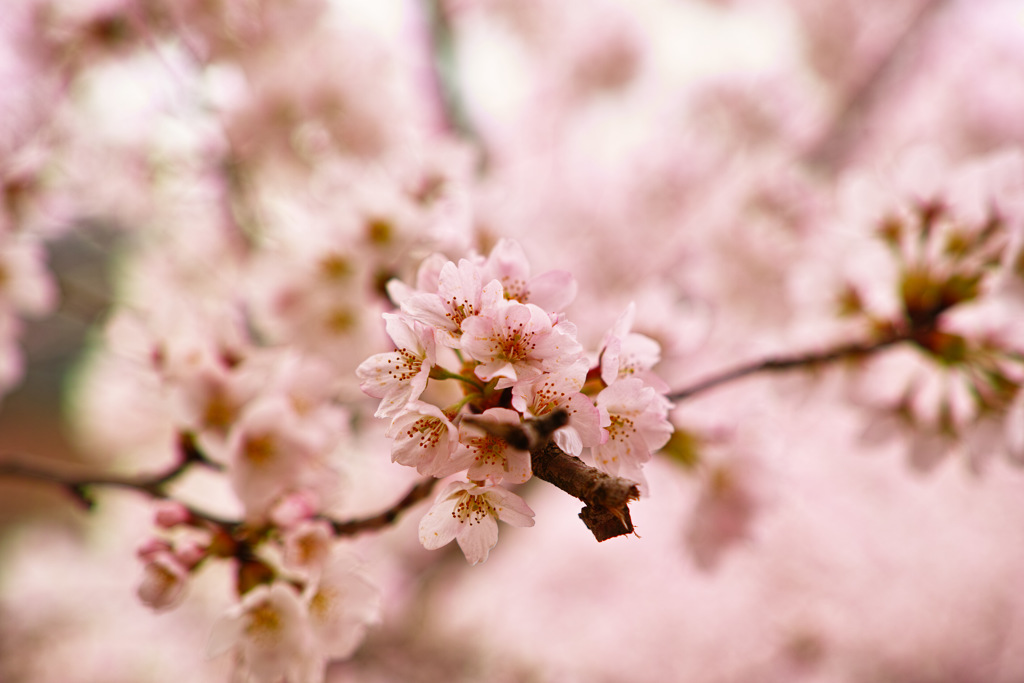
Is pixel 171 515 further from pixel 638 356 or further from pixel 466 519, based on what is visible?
pixel 638 356

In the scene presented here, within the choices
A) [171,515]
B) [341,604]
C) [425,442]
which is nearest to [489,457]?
[425,442]

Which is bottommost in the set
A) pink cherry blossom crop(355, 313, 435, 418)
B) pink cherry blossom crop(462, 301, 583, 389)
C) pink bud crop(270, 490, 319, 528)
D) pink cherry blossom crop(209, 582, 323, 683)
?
pink cherry blossom crop(209, 582, 323, 683)

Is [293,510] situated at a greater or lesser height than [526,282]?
lesser

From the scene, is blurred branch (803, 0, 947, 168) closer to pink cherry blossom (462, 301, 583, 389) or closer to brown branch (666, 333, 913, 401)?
brown branch (666, 333, 913, 401)

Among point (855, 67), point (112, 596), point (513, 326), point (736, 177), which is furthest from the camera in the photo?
point (855, 67)

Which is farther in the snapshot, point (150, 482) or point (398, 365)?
point (150, 482)

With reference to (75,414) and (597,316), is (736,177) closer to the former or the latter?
(597,316)

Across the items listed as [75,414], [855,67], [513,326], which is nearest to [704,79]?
[855,67]

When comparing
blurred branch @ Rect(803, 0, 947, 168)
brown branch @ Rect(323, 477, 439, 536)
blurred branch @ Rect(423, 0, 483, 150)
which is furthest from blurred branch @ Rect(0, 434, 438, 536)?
blurred branch @ Rect(803, 0, 947, 168)
